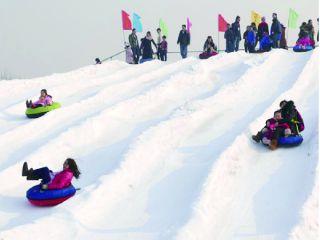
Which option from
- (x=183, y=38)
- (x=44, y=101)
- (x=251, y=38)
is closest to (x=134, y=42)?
(x=183, y=38)

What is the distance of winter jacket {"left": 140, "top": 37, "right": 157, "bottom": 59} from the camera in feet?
76.5

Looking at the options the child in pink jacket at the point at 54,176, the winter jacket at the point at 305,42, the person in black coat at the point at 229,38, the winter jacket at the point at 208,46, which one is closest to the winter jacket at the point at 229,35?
the person in black coat at the point at 229,38

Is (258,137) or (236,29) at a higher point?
(258,137)

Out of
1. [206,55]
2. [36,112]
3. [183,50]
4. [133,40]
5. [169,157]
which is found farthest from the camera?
[183,50]

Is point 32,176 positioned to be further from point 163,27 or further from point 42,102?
point 163,27

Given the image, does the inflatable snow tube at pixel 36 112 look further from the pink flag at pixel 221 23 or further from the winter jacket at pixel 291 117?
the pink flag at pixel 221 23

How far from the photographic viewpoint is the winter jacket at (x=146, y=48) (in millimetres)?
23328

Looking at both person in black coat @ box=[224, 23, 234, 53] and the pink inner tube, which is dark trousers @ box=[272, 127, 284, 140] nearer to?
the pink inner tube

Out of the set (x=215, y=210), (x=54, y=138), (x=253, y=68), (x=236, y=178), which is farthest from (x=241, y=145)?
(x=253, y=68)

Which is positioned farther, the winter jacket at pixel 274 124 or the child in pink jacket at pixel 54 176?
the winter jacket at pixel 274 124

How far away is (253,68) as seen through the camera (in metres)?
18.8

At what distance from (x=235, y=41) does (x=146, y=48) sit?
411 centimetres

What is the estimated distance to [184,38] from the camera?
2367 centimetres

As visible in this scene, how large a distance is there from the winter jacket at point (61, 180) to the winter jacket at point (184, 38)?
1528cm
